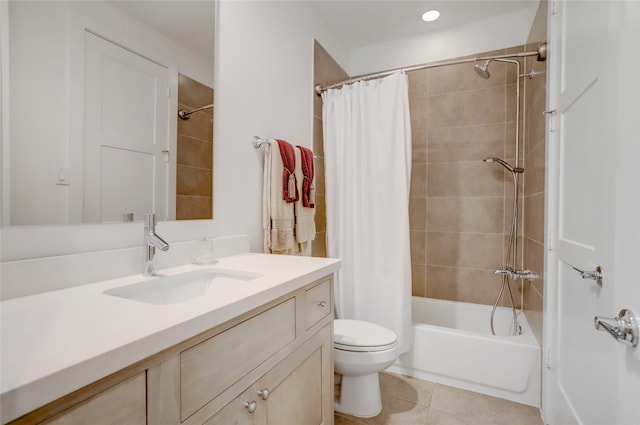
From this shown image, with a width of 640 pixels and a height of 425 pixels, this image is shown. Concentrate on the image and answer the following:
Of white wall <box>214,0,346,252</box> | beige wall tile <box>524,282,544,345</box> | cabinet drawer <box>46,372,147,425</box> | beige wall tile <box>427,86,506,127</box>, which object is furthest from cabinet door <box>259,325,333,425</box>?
beige wall tile <box>427,86,506,127</box>

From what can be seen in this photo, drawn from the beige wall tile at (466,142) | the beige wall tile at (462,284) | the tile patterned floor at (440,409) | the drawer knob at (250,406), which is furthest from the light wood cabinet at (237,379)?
the beige wall tile at (466,142)

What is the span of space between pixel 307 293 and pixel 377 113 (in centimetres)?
147

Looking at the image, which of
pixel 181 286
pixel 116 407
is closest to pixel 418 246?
pixel 181 286

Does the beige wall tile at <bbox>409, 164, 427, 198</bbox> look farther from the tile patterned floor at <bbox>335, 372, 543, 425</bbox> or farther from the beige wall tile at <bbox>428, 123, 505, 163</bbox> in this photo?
the tile patterned floor at <bbox>335, 372, 543, 425</bbox>

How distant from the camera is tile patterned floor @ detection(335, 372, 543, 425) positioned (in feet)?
5.51

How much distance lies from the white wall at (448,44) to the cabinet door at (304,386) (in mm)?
2410

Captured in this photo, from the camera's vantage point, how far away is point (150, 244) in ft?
3.54

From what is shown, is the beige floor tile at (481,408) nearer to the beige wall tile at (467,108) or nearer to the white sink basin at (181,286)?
the white sink basin at (181,286)

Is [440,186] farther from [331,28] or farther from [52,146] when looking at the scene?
[52,146]

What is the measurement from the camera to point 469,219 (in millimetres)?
2600

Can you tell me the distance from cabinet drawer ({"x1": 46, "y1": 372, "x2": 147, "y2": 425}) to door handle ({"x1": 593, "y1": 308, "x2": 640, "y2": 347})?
3.25 feet

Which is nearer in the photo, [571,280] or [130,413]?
[130,413]

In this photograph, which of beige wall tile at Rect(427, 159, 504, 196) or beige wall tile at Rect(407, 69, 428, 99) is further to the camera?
beige wall tile at Rect(407, 69, 428, 99)

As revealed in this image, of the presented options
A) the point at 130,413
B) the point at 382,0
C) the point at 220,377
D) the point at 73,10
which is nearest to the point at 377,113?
the point at 382,0
